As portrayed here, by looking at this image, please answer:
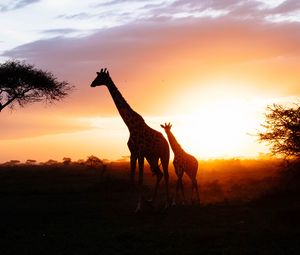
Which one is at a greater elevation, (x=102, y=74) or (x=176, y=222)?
(x=102, y=74)

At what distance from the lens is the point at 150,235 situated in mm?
12320

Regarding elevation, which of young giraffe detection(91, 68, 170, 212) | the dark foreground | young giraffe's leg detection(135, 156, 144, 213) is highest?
young giraffe detection(91, 68, 170, 212)

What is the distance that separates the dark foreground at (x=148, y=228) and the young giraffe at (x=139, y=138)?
4.68 ft

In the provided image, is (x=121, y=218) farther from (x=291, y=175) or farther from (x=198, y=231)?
(x=291, y=175)

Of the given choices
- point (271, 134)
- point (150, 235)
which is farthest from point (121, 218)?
point (271, 134)

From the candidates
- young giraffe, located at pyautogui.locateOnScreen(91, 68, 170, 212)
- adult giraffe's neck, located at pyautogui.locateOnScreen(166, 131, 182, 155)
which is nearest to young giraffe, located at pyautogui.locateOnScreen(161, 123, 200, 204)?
adult giraffe's neck, located at pyautogui.locateOnScreen(166, 131, 182, 155)

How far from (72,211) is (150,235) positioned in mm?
5694

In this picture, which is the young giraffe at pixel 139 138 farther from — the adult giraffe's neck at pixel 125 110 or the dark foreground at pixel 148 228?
the dark foreground at pixel 148 228

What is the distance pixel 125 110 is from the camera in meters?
17.4

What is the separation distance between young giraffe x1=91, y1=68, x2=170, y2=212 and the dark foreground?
142cm

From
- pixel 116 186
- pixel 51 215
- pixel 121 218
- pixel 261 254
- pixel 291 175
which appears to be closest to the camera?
pixel 261 254

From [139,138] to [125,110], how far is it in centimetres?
115

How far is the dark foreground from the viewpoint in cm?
1104

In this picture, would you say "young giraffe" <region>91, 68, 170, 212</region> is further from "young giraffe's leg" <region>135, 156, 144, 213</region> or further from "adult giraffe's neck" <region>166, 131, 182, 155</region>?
"adult giraffe's neck" <region>166, 131, 182, 155</region>
